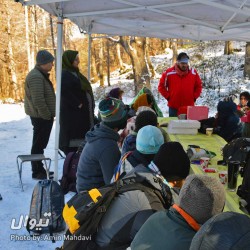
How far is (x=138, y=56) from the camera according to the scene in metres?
12.8

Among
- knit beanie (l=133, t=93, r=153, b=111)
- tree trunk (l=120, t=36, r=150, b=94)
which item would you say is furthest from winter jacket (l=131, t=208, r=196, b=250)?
tree trunk (l=120, t=36, r=150, b=94)

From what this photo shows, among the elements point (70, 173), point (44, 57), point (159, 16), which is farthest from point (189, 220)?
point (159, 16)

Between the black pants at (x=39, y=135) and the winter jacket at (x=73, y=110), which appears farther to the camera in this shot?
the black pants at (x=39, y=135)

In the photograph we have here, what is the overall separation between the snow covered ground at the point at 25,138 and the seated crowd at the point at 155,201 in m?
1.04

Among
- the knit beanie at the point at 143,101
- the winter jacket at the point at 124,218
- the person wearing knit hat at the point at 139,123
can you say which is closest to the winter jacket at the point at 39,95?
the knit beanie at the point at 143,101

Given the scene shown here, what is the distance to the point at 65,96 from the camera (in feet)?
13.7

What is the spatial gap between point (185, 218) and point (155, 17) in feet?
13.9

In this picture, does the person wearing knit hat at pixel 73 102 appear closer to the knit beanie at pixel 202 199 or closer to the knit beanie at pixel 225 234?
the knit beanie at pixel 202 199

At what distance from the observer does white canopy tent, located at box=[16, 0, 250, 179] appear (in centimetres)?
351

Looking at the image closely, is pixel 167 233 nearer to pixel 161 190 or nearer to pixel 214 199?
pixel 214 199

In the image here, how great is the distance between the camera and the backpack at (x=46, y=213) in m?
3.00

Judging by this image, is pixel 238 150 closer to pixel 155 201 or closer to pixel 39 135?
pixel 155 201

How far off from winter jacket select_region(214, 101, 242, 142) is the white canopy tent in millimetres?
1075

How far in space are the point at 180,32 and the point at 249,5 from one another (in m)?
2.50
